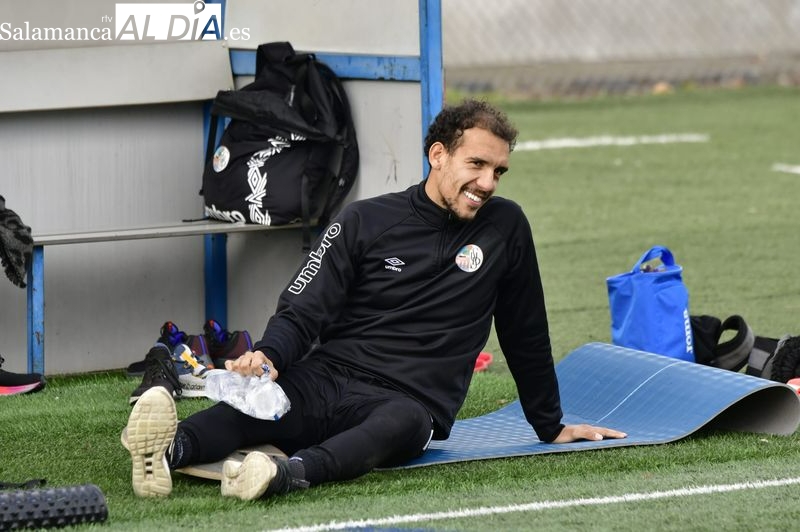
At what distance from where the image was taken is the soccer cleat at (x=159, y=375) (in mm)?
6320

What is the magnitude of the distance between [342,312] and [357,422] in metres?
0.44

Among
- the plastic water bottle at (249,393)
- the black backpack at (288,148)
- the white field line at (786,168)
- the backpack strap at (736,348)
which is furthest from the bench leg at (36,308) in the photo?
the white field line at (786,168)

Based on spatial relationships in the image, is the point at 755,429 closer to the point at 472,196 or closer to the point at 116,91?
the point at 472,196

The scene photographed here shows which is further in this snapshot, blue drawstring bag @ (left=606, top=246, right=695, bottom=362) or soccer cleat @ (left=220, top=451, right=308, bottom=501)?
blue drawstring bag @ (left=606, top=246, right=695, bottom=362)

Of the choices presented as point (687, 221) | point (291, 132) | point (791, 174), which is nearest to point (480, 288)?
point (291, 132)

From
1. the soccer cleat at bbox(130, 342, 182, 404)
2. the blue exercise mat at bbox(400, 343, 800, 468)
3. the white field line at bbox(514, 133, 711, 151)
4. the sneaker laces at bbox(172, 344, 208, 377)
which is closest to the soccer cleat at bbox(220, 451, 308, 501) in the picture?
the blue exercise mat at bbox(400, 343, 800, 468)

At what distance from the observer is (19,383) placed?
21.7 ft

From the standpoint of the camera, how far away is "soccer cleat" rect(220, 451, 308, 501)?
446cm

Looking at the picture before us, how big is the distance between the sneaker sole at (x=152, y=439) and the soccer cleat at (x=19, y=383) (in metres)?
2.10

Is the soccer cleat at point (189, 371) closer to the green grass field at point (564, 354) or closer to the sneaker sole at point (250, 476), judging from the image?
the green grass field at point (564, 354)

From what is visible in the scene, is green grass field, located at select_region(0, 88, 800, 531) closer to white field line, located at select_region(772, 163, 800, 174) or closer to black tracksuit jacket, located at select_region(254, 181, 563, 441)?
white field line, located at select_region(772, 163, 800, 174)

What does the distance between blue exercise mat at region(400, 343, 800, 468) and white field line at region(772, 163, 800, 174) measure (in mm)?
6669

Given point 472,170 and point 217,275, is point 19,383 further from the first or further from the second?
point 472,170

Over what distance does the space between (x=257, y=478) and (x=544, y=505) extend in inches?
32.0
